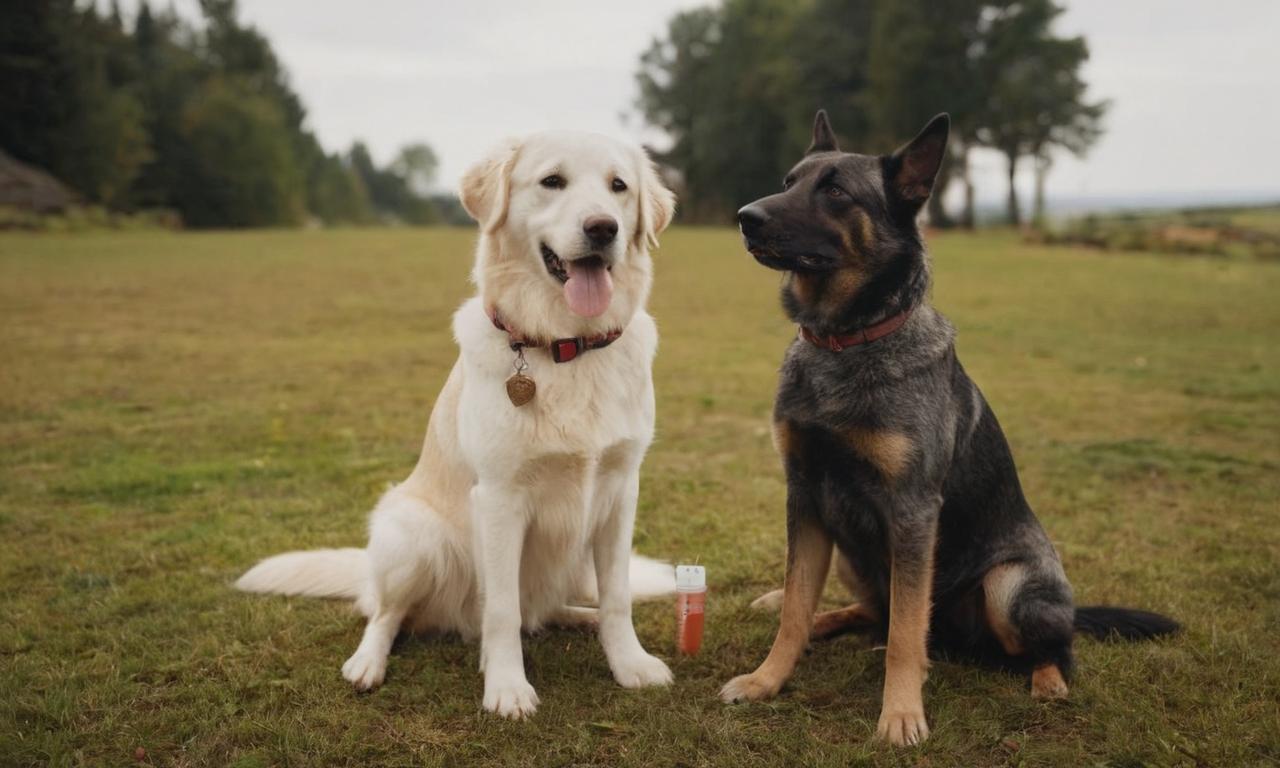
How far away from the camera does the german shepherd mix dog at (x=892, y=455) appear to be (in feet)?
→ 10.1

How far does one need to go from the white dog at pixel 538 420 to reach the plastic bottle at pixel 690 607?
0.21m

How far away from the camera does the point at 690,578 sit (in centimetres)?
349

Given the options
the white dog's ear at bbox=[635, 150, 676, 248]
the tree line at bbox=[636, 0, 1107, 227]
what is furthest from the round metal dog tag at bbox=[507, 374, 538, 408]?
the tree line at bbox=[636, 0, 1107, 227]

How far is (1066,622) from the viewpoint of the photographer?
3219 millimetres

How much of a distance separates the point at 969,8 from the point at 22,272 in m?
41.6

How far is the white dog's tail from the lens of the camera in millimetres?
4047

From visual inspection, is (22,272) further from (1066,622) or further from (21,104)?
(21,104)

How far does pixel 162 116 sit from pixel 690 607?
57.1 meters

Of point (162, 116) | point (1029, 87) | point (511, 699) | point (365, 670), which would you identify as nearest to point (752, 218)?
point (511, 699)

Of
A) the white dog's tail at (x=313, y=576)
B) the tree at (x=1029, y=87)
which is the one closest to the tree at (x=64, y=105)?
the tree at (x=1029, y=87)

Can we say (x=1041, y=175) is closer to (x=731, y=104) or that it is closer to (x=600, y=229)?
(x=731, y=104)

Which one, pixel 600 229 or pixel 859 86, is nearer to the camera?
pixel 600 229

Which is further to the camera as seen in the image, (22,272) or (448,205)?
(448,205)

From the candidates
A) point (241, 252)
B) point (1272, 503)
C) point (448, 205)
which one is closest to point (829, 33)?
point (241, 252)
